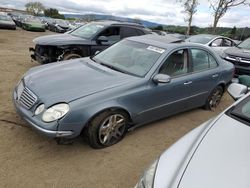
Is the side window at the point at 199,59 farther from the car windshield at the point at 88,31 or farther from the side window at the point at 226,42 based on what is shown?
the side window at the point at 226,42

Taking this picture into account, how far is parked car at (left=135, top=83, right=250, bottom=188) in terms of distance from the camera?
5.72 feet

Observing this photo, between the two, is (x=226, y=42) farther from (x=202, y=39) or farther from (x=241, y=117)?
(x=241, y=117)

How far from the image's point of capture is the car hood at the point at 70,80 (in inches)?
130

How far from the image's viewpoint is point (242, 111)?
248cm

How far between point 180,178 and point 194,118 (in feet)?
11.2

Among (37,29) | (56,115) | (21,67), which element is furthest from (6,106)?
(37,29)

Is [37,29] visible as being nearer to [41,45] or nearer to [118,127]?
[41,45]

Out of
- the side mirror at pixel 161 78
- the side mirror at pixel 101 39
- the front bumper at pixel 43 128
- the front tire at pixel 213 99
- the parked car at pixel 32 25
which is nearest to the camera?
Answer: the front bumper at pixel 43 128

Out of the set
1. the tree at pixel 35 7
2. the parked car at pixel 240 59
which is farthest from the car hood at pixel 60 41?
the tree at pixel 35 7

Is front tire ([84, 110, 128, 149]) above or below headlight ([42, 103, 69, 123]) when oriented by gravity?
below

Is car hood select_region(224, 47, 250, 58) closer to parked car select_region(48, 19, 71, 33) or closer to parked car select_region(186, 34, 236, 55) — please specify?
parked car select_region(186, 34, 236, 55)

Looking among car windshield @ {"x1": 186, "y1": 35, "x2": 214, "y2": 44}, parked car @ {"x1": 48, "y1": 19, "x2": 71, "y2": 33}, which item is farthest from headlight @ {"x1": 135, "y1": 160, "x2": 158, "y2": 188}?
parked car @ {"x1": 48, "y1": 19, "x2": 71, "y2": 33}

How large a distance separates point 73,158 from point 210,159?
196 cm

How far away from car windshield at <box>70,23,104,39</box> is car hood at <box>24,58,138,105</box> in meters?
3.48
